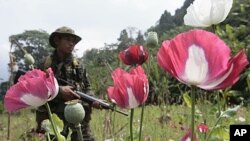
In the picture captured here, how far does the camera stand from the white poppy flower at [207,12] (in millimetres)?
732

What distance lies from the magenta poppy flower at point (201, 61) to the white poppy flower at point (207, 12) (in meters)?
0.17

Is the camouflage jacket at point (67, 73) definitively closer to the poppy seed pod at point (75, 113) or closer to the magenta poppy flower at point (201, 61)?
the poppy seed pod at point (75, 113)

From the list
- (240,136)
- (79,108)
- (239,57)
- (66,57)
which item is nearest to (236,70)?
(239,57)

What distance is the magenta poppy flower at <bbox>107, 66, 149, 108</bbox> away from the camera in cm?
69

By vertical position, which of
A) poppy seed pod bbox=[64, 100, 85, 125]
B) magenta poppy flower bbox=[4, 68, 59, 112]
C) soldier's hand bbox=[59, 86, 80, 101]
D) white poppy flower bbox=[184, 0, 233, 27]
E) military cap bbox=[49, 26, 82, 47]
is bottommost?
soldier's hand bbox=[59, 86, 80, 101]

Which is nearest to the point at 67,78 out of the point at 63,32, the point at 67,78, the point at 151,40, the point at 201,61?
the point at 67,78

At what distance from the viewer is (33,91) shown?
2.42ft

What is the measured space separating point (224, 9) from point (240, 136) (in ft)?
0.63

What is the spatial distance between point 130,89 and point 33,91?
0.47 feet

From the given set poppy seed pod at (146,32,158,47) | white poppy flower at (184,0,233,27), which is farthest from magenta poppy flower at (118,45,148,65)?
white poppy flower at (184,0,233,27)

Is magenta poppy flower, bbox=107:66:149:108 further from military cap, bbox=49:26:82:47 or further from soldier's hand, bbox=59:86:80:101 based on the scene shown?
military cap, bbox=49:26:82:47

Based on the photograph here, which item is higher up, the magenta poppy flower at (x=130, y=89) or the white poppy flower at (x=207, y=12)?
the white poppy flower at (x=207, y=12)

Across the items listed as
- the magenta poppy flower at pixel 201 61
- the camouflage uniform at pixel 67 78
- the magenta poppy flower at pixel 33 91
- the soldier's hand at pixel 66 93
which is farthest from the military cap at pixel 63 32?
the magenta poppy flower at pixel 201 61

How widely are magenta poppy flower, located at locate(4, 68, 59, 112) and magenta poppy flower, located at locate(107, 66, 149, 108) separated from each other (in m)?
0.10
